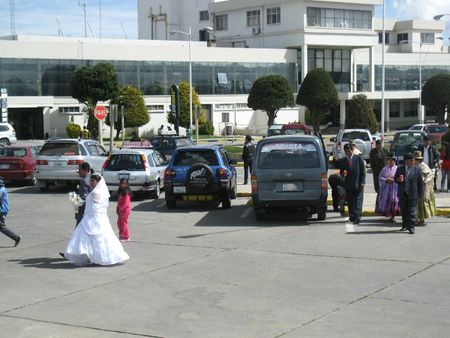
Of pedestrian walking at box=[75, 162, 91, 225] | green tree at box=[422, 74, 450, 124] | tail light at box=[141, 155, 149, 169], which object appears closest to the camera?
pedestrian walking at box=[75, 162, 91, 225]

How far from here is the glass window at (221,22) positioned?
273ft

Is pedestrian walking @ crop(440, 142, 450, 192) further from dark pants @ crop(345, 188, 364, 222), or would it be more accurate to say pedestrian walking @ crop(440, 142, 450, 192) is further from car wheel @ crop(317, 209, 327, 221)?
dark pants @ crop(345, 188, 364, 222)

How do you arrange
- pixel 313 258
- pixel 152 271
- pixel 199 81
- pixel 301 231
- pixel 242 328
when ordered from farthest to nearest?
pixel 199 81
pixel 301 231
pixel 313 258
pixel 152 271
pixel 242 328

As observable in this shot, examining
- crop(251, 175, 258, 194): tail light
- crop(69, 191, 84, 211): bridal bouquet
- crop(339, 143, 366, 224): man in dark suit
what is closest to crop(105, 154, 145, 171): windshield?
crop(251, 175, 258, 194): tail light

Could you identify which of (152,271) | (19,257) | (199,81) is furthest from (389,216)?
(199,81)

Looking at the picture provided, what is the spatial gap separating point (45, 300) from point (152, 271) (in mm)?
2269

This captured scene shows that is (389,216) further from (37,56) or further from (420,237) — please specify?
(37,56)

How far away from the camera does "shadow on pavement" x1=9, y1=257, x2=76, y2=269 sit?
1227 centimetres

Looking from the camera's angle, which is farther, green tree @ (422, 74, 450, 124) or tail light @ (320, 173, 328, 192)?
green tree @ (422, 74, 450, 124)

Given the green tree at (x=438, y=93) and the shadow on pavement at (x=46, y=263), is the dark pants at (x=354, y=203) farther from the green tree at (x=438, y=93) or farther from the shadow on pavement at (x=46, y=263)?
the green tree at (x=438, y=93)

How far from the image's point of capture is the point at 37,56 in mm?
65312

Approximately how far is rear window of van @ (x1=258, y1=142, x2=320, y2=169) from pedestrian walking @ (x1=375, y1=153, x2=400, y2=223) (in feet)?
4.88

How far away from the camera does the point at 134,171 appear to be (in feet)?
72.2

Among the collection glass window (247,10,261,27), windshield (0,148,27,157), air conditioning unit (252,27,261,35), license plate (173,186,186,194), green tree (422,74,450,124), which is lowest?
license plate (173,186,186,194)
